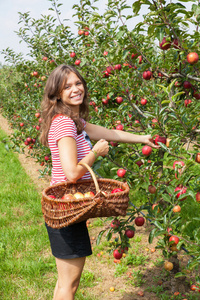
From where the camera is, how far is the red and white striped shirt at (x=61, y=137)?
5.67 feet

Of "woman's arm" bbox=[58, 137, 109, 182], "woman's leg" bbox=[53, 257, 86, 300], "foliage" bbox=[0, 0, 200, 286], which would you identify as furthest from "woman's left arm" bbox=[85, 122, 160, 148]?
"woman's leg" bbox=[53, 257, 86, 300]

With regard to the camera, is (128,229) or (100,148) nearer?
(100,148)

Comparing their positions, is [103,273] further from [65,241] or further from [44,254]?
[65,241]

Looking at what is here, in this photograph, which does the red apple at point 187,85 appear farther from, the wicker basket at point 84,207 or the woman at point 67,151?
the wicker basket at point 84,207

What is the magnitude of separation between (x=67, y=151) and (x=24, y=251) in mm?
1986

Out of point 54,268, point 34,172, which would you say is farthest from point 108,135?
point 34,172

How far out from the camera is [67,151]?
5.49ft

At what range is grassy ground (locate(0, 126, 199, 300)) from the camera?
2.62 metres

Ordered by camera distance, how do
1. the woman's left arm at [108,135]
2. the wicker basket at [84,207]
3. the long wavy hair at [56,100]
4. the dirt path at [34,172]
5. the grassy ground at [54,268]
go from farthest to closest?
the dirt path at [34,172], the grassy ground at [54,268], the woman's left arm at [108,135], the long wavy hair at [56,100], the wicker basket at [84,207]

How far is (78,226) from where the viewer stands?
5.96ft

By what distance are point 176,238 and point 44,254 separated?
176 cm

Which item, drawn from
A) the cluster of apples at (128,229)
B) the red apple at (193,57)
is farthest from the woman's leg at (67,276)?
the red apple at (193,57)

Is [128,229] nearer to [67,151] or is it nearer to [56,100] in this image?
[67,151]

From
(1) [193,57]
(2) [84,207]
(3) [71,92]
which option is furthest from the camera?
(3) [71,92]
